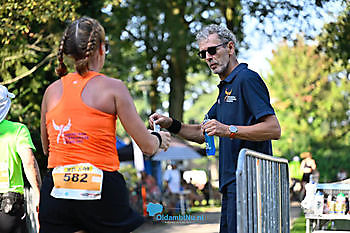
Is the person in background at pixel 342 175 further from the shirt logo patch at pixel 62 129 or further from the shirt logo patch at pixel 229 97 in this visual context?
the shirt logo patch at pixel 62 129

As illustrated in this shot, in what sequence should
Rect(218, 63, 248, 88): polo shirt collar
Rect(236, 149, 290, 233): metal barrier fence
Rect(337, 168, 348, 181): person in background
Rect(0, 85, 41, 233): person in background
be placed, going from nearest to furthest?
Rect(236, 149, 290, 233): metal barrier fence
Rect(218, 63, 248, 88): polo shirt collar
Rect(0, 85, 41, 233): person in background
Rect(337, 168, 348, 181): person in background

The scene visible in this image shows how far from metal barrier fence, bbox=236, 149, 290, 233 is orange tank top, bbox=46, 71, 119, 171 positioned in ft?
3.10

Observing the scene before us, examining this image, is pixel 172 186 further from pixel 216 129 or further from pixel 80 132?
pixel 80 132

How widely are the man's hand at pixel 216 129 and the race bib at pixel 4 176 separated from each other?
62.6 inches

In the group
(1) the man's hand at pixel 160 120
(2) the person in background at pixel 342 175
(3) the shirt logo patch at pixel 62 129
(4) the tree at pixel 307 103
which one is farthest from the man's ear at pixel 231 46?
(4) the tree at pixel 307 103

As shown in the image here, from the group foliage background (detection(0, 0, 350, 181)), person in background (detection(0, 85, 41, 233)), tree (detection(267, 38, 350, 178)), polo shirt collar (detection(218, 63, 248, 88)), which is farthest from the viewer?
tree (detection(267, 38, 350, 178))

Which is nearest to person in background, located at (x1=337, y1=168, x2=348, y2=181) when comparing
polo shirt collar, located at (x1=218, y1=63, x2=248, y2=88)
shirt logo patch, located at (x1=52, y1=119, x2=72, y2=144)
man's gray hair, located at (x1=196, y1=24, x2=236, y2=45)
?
man's gray hair, located at (x1=196, y1=24, x2=236, y2=45)

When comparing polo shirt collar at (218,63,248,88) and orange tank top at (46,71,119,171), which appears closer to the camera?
orange tank top at (46,71,119,171)

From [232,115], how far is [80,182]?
1559 millimetres

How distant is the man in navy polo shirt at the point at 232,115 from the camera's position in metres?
3.94

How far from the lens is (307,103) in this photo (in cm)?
4319

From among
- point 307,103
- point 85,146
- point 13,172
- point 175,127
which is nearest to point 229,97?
point 175,127

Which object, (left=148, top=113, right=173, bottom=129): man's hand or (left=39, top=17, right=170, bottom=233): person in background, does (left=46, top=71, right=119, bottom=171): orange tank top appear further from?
(left=148, top=113, right=173, bottom=129): man's hand

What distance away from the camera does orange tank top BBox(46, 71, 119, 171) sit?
2881mm
